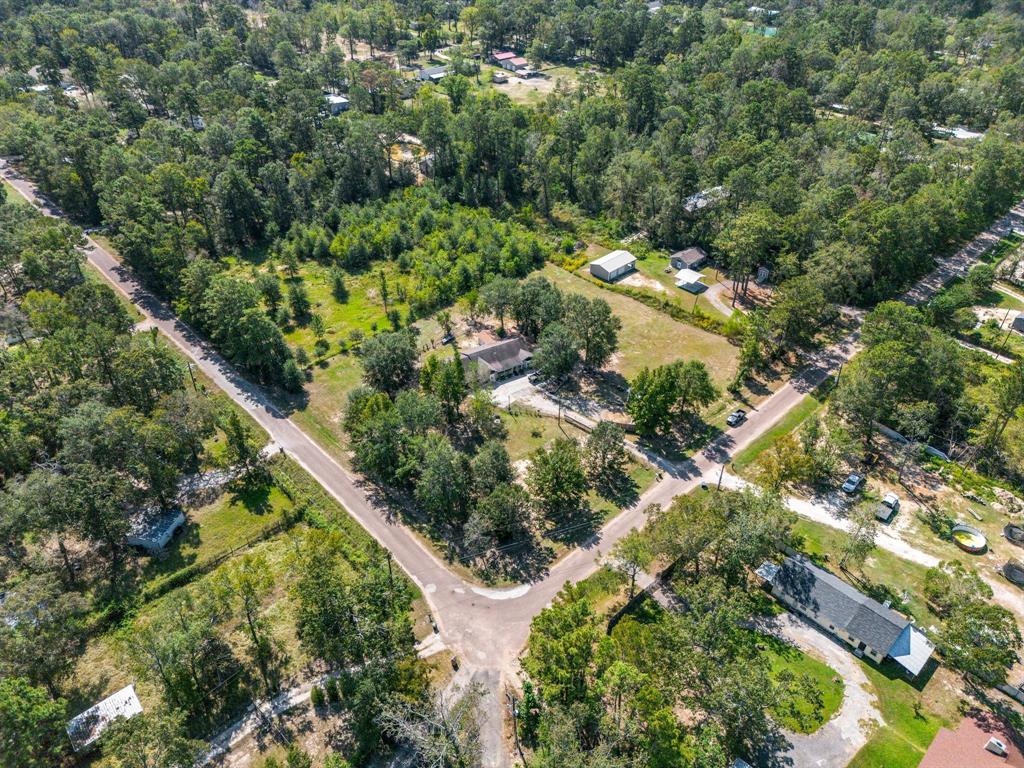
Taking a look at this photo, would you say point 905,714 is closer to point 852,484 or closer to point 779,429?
point 852,484

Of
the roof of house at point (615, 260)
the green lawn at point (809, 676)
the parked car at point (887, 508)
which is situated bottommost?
the green lawn at point (809, 676)

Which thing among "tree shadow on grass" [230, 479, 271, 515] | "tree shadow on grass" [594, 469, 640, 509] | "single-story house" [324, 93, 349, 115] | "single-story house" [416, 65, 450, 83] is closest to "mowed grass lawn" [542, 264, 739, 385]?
"tree shadow on grass" [594, 469, 640, 509]

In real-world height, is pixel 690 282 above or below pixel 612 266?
below

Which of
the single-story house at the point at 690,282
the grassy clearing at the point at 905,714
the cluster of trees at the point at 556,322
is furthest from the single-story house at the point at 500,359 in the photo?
the grassy clearing at the point at 905,714

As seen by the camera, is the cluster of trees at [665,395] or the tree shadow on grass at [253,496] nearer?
the tree shadow on grass at [253,496]

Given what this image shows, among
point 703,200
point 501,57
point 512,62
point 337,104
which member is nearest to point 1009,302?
point 703,200

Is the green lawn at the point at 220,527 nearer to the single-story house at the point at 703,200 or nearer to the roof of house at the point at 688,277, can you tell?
the roof of house at the point at 688,277

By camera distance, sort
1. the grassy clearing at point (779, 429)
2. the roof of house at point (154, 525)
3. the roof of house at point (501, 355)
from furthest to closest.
A: the roof of house at point (501, 355) < the grassy clearing at point (779, 429) < the roof of house at point (154, 525)

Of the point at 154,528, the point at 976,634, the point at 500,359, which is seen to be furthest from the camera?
the point at 500,359
